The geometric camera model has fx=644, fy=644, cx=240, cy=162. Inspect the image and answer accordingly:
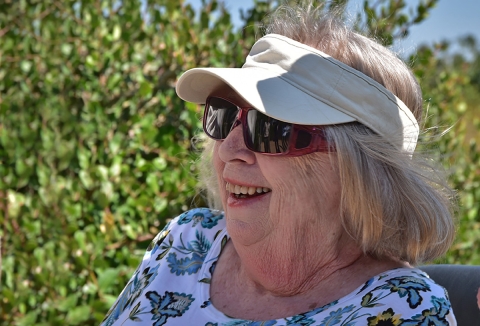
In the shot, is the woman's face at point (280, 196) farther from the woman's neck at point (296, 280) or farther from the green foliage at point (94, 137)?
the green foliage at point (94, 137)

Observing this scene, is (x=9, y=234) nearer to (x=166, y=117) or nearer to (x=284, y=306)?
(x=166, y=117)

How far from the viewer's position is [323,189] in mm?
1779

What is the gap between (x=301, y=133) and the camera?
1.75 m

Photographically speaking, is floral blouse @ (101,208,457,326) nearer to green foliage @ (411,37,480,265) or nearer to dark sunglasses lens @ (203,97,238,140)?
dark sunglasses lens @ (203,97,238,140)

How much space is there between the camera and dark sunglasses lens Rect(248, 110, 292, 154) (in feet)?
5.74

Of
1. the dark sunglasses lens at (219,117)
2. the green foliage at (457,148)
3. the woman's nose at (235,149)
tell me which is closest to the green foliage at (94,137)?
the green foliage at (457,148)

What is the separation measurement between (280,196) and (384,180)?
11.3 inches

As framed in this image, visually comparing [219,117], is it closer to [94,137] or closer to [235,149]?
[235,149]

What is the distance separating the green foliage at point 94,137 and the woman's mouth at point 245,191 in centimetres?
111

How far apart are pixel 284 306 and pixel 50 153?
5.74 ft

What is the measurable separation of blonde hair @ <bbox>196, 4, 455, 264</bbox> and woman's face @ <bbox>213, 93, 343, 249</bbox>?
5 cm

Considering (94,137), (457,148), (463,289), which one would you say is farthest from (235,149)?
(457,148)

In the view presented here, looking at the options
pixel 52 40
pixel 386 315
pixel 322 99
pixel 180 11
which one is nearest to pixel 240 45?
pixel 180 11

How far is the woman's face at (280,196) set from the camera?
69.7 inches
